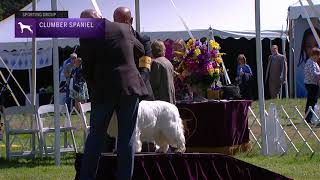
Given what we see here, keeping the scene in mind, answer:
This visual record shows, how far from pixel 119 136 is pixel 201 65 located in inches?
155

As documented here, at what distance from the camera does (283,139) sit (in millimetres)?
9867

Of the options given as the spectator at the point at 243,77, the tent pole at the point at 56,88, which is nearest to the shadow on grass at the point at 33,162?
the tent pole at the point at 56,88

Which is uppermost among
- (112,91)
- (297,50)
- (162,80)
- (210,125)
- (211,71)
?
(297,50)

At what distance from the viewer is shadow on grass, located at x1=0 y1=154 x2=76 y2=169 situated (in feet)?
30.8

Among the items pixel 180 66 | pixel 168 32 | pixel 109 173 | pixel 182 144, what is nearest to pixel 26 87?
pixel 168 32

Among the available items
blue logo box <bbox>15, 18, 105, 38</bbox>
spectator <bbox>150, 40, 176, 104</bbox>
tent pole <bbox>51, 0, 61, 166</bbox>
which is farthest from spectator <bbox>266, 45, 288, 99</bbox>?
blue logo box <bbox>15, 18, 105, 38</bbox>

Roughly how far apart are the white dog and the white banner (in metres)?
11.1

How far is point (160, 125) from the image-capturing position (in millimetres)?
7934

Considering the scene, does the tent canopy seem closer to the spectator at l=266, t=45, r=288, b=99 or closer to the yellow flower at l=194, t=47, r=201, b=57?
the spectator at l=266, t=45, r=288, b=99


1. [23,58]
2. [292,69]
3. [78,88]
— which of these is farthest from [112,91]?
[292,69]

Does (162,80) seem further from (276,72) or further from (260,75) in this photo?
(276,72)

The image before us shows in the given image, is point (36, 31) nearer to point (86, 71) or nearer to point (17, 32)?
point (17, 32)

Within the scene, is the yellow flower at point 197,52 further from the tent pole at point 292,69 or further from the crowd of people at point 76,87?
the tent pole at point 292,69

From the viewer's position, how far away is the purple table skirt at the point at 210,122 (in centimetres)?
961
